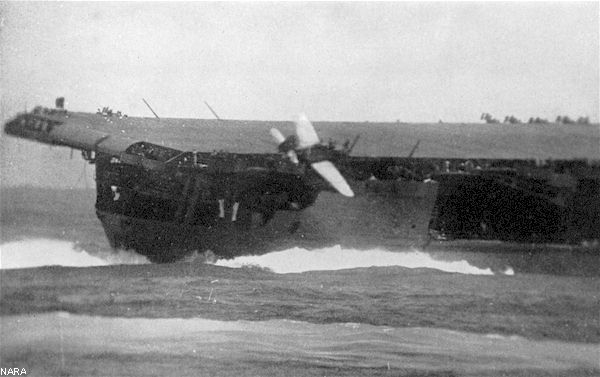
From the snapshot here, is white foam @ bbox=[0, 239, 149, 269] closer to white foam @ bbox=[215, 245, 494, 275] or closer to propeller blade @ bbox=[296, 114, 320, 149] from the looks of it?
white foam @ bbox=[215, 245, 494, 275]

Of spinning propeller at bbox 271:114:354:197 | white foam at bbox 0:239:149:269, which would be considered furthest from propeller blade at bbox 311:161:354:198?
white foam at bbox 0:239:149:269

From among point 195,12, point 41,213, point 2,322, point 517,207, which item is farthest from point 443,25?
point 2,322

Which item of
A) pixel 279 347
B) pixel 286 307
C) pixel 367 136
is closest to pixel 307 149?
pixel 367 136

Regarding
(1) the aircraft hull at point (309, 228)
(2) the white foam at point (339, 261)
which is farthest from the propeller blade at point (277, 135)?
(2) the white foam at point (339, 261)

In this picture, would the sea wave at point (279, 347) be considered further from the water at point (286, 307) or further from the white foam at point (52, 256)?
the white foam at point (52, 256)

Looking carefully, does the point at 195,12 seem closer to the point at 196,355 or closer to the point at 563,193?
the point at 196,355

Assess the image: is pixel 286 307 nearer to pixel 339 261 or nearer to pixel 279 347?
pixel 279 347
